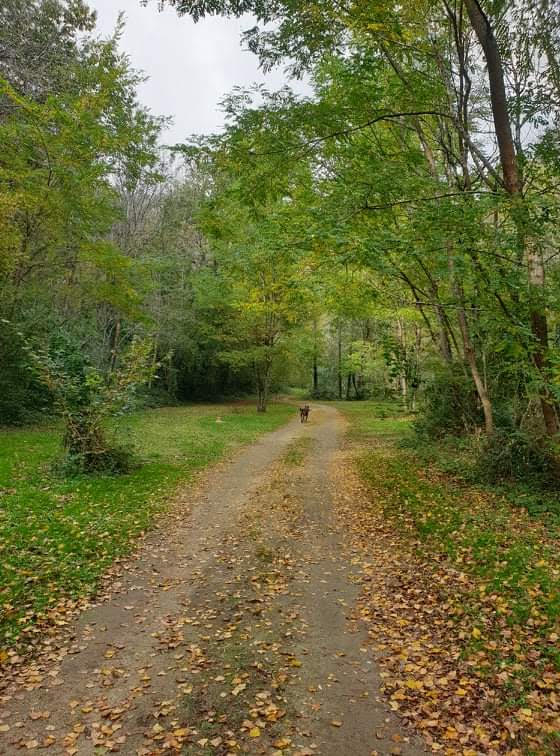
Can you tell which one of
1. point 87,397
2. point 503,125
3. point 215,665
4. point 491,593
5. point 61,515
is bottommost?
point 215,665

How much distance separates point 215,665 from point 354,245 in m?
5.78

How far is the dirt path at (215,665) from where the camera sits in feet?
11.3

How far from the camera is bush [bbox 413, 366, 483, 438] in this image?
12586mm

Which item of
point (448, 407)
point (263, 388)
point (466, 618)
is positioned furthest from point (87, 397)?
point (263, 388)

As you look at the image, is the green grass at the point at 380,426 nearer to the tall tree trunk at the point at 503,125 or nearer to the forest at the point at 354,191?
the forest at the point at 354,191

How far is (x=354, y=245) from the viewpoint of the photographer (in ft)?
23.5

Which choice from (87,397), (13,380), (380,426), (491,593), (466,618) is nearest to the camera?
(466,618)

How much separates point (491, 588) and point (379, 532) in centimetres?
248

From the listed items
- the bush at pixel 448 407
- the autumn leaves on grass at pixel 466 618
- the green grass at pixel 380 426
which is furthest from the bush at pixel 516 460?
the green grass at pixel 380 426

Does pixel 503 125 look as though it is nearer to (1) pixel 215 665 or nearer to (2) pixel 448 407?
(2) pixel 448 407

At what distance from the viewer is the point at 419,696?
152 inches

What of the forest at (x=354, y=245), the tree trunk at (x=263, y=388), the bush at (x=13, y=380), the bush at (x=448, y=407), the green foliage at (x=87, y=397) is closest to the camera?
the forest at (x=354, y=245)

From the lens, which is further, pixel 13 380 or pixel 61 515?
pixel 13 380

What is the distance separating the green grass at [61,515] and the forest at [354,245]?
5 centimetres
